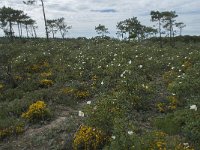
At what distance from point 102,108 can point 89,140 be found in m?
1.06

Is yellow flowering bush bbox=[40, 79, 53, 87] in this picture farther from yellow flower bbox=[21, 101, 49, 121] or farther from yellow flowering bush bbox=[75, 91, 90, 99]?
yellow flower bbox=[21, 101, 49, 121]

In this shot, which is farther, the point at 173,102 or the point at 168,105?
the point at 168,105

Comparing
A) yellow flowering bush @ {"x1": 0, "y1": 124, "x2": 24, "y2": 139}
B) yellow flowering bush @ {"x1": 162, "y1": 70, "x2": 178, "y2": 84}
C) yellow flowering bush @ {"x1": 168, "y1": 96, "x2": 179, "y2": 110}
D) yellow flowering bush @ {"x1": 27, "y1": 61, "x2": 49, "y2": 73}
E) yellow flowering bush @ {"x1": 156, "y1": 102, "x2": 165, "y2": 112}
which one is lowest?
yellow flowering bush @ {"x1": 0, "y1": 124, "x2": 24, "y2": 139}

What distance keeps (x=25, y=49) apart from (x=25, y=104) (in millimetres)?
16915

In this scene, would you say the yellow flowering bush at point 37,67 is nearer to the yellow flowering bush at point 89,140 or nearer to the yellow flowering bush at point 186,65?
the yellow flowering bush at point 186,65

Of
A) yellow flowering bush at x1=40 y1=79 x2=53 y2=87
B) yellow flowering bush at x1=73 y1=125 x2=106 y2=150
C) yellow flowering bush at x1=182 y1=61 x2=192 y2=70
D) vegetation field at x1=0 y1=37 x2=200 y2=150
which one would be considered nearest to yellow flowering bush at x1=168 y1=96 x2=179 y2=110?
vegetation field at x1=0 y1=37 x2=200 y2=150

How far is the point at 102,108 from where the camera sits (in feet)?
32.9

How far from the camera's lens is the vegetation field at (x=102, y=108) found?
29.6ft

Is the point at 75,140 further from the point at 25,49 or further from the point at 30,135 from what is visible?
the point at 25,49

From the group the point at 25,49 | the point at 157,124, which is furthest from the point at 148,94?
the point at 25,49

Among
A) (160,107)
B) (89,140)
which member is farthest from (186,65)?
(89,140)

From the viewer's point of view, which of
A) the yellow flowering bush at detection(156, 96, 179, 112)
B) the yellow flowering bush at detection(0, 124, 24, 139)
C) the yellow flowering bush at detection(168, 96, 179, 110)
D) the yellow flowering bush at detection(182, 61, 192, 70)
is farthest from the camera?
the yellow flowering bush at detection(182, 61, 192, 70)

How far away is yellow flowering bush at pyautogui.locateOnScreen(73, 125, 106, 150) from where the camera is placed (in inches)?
373

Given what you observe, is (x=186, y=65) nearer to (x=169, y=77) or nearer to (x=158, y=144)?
(x=169, y=77)
